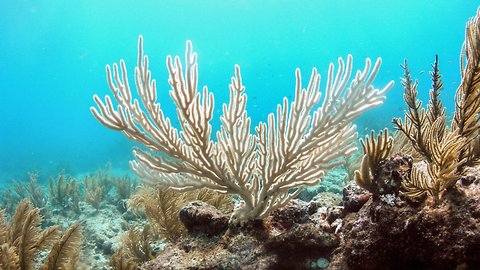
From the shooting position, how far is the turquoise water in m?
74.2

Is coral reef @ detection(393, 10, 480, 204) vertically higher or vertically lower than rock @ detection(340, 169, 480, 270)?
higher

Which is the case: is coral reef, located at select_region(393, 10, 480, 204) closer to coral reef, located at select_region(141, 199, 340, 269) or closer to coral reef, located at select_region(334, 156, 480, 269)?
coral reef, located at select_region(334, 156, 480, 269)

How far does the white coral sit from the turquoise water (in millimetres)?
58380

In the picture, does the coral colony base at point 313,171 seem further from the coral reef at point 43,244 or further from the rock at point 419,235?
the coral reef at point 43,244

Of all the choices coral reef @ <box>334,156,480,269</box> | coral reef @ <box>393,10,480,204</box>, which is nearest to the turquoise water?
coral reef @ <box>393,10,480,204</box>

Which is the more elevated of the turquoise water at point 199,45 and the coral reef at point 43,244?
the turquoise water at point 199,45

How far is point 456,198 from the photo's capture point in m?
2.14

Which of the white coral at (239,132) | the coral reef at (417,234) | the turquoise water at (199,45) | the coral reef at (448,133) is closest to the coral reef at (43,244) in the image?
the white coral at (239,132)

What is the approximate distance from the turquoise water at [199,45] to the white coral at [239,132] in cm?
5838

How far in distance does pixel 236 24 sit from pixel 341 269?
90394 mm

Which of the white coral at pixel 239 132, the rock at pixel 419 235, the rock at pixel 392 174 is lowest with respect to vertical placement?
the rock at pixel 419 235

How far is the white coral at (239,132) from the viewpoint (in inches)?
101

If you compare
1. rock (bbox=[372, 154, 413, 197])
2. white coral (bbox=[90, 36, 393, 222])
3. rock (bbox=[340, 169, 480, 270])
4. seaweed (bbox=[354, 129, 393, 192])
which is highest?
white coral (bbox=[90, 36, 393, 222])

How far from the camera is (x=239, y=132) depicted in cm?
279
